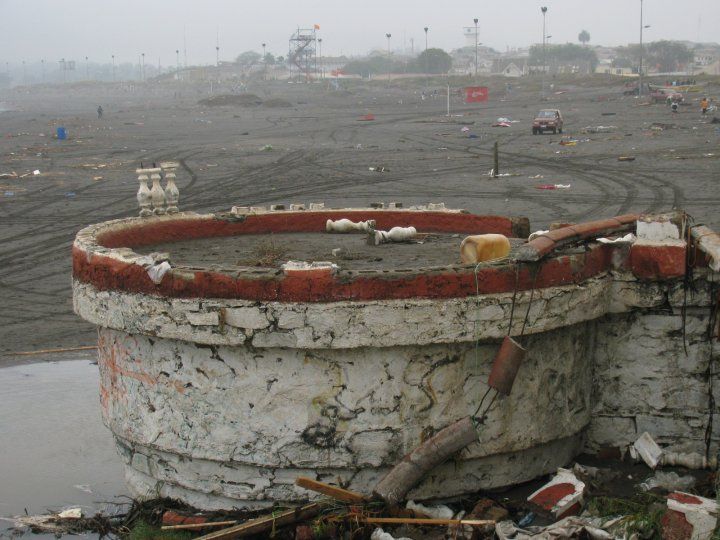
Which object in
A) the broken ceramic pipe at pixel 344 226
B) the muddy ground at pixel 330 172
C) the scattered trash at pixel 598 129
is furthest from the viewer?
the scattered trash at pixel 598 129

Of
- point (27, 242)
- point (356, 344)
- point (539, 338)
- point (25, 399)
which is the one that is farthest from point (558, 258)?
point (27, 242)

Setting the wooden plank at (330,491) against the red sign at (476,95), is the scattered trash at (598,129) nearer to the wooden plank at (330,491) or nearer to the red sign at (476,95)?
the red sign at (476,95)

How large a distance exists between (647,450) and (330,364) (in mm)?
2238

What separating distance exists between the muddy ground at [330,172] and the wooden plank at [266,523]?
→ 7488 millimetres

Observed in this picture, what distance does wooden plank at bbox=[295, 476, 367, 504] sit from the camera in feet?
18.3

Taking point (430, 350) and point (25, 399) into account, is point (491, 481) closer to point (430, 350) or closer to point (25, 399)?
point (430, 350)

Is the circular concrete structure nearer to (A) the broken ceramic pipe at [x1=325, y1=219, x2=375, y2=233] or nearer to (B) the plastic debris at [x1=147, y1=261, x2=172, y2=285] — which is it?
(B) the plastic debris at [x1=147, y1=261, x2=172, y2=285]


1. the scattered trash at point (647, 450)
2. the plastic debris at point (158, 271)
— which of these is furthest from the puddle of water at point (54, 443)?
Answer: the scattered trash at point (647, 450)

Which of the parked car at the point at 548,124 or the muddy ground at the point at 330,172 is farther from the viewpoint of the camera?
the parked car at the point at 548,124

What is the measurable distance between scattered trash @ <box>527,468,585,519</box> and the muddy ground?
8037 mm

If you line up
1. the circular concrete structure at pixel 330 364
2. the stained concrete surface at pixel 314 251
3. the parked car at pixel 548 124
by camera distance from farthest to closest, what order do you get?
the parked car at pixel 548 124 < the stained concrete surface at pixel 314 251 < the circular concrete structure at pixel 330 364

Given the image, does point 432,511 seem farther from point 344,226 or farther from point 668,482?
point 344,226

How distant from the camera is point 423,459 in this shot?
18.4 feet

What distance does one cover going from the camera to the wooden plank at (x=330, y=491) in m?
5.58
